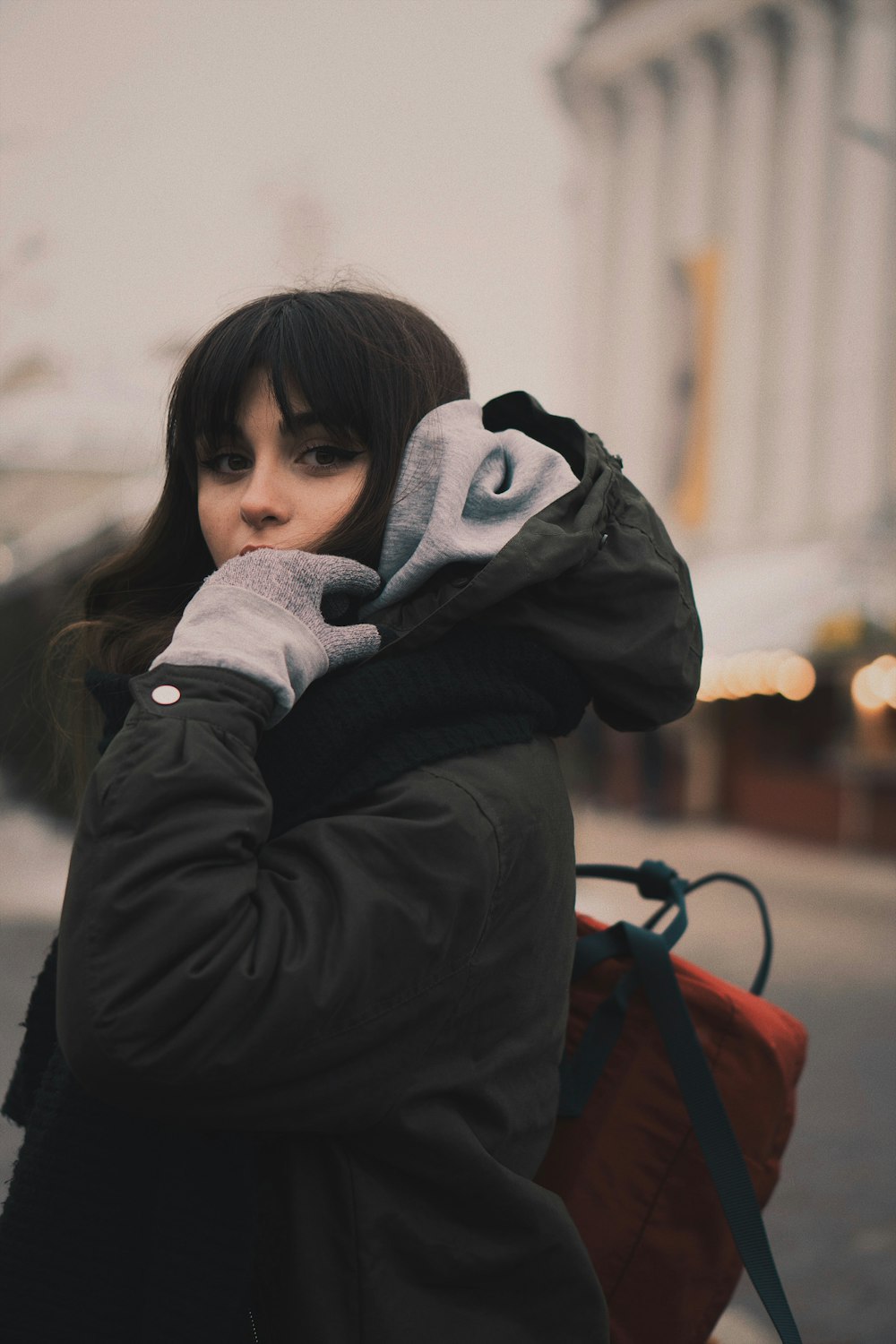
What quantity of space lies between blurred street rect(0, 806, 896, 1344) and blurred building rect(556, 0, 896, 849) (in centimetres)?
390

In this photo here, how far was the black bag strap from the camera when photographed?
4.82 feet

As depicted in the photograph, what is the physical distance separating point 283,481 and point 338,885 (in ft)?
1.71

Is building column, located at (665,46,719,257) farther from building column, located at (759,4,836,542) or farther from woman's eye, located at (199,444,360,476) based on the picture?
woman's eye, located at (199,444,360,476)

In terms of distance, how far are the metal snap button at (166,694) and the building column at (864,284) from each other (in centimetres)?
2088

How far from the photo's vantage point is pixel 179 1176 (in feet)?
3.97

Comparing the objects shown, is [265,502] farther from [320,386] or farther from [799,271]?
[799,271]

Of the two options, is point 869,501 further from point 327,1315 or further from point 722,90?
point 327,1315

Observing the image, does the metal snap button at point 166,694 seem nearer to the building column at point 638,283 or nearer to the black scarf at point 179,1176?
the black scarf at point 179,1176

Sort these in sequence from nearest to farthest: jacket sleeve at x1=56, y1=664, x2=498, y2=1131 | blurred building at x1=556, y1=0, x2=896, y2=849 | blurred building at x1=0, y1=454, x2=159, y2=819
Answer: jacket sleeve at x1=56, y1=664, x2=498, y2=1131 → blurred building at x1=0, y1=454, x2=159, y2=819 → blurred building at x1=556, y1=0, x2=896, y2=849

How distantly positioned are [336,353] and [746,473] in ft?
76.1

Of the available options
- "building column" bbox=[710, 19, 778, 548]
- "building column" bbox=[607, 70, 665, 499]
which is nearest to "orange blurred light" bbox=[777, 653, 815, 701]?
"building column" bbox=[710, 19, 778, 548]

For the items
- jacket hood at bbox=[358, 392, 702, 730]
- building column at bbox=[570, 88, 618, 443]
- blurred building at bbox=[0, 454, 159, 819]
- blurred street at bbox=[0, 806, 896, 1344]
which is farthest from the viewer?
building column at bbox=[570, 88, 618, 443]

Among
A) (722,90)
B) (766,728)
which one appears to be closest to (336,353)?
(766,728)

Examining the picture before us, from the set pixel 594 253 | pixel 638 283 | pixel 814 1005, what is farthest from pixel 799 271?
pixel 814 1005
